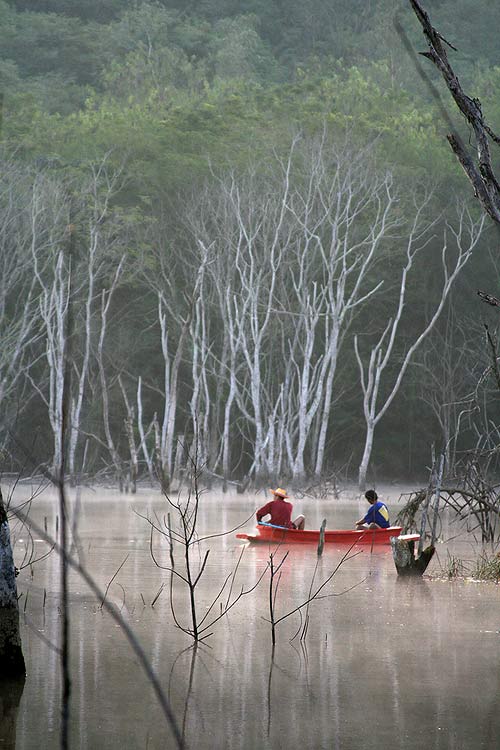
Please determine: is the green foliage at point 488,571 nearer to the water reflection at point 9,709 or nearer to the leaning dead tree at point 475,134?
the water reflection at point 9,709

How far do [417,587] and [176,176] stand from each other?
2387 centimetres

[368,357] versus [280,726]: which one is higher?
[368,357]

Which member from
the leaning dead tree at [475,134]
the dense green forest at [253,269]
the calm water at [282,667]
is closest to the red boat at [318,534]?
the calm water at [282,667]

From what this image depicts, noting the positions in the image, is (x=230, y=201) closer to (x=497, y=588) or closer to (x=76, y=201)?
(x=76, y=201)

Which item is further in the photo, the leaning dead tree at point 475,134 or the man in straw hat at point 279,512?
the man in straw hat at point 279,512

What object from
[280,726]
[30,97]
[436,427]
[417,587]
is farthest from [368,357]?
[280,726]

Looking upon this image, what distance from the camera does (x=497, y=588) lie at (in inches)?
440

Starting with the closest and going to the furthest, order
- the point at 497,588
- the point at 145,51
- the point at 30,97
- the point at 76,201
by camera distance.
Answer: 1. the point at 497,588
2. the point at 76,201
3. the point at 30,97
4. the point at 145,51

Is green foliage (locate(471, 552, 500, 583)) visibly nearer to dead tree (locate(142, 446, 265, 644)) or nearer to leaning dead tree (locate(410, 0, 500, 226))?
dead tree (locate(142, 446, 265, 644))

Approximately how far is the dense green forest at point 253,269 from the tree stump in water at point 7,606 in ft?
63.9

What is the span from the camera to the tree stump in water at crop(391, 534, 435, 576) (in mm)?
11828

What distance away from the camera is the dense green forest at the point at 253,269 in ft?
94.0

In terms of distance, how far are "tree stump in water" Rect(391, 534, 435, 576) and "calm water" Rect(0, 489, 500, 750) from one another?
0.24m

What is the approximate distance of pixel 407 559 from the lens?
11.8 m
